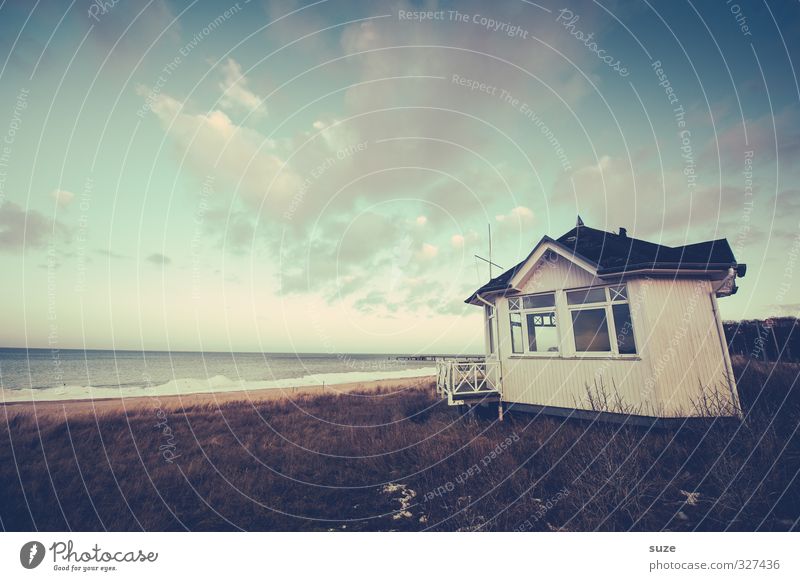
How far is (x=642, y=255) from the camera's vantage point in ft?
26.7

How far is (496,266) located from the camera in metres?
11.2

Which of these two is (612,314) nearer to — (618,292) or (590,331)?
(618,292)

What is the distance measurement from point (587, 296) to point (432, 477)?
660 cm

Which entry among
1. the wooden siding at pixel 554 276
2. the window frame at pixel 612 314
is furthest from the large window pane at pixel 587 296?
the wooden siding at pixel 554 276

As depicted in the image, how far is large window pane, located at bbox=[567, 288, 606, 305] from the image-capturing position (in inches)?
325

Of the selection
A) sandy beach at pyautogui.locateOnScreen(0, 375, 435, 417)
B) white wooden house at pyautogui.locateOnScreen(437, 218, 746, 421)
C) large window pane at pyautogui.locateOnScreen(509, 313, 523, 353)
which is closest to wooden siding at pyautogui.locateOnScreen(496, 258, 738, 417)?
white wooden house at pyautogui.locateOnScreen(437, 218, 746, 421)

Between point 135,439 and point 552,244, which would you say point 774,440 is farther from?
point 135,439

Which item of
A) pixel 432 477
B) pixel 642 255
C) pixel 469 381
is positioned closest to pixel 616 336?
pixel 642 255

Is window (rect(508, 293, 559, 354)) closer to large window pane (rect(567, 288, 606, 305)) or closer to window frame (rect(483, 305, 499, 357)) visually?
large window pane (rect(567, 288, 606, 305))

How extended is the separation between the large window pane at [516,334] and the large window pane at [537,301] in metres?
0.47

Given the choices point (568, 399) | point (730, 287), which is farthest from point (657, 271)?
point (568, 399)

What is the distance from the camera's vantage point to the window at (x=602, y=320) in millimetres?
7855

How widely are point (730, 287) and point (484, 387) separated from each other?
784 cm

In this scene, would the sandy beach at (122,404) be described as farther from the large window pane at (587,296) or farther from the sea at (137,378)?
the large window pane at (587,296)
